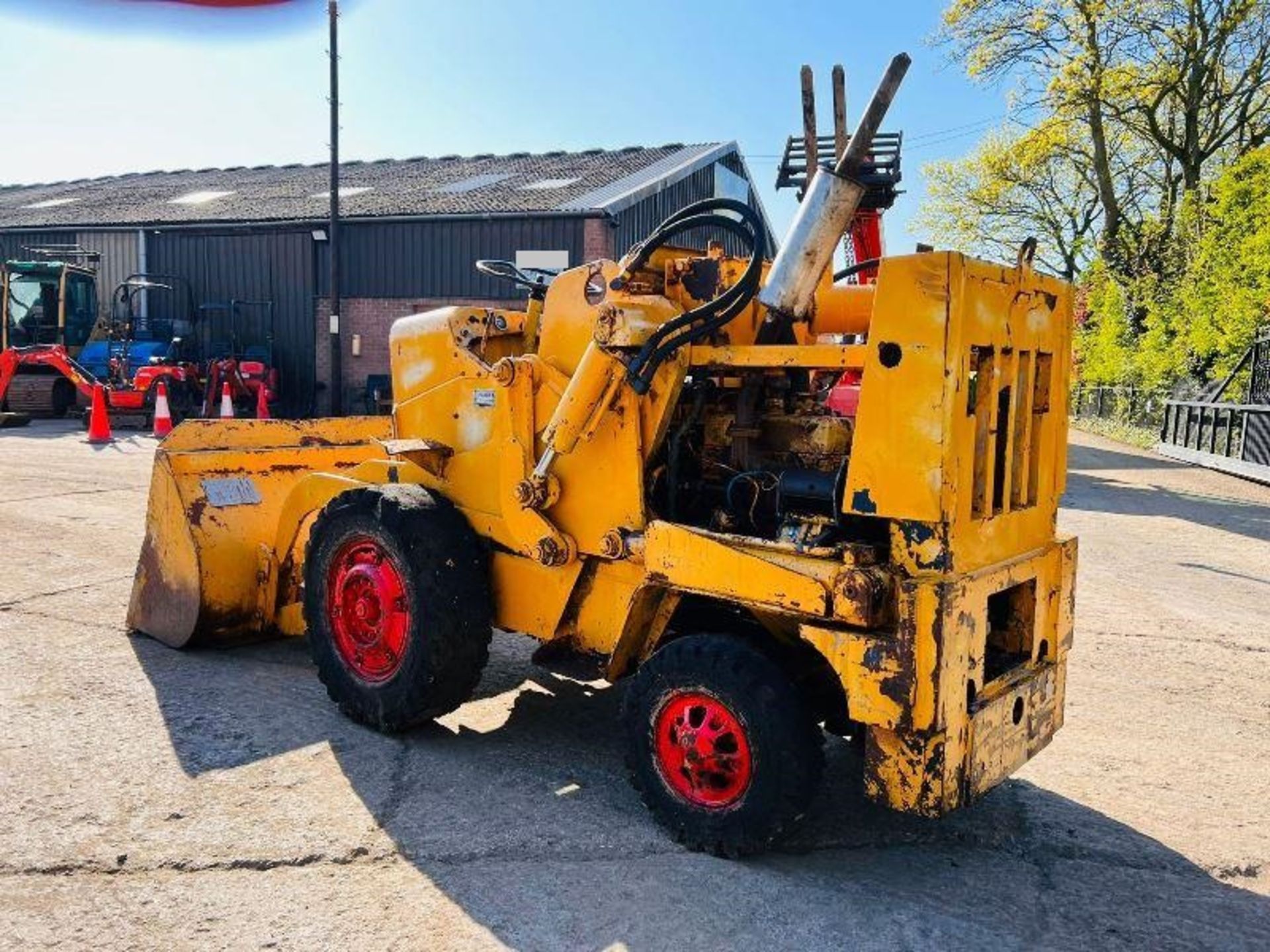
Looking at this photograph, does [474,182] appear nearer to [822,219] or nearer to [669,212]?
[669,212]

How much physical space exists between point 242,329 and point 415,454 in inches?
813

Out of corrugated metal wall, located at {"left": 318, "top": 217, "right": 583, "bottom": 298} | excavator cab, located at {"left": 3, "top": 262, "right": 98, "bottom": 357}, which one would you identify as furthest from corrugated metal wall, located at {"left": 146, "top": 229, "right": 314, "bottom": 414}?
excavator cab, located at {"left": 3, "top": 262, "right": 98, "bottom": 357}

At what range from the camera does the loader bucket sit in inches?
214

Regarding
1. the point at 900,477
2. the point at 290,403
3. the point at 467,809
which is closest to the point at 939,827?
the point at 900,477

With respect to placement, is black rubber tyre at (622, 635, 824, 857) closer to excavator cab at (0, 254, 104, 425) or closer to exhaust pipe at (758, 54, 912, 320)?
exhaust pipe at (758, 54, 912, 320)

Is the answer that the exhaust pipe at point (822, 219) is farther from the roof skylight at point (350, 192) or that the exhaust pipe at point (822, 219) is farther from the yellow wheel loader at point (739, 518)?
the roof skylight at point (350, 192)

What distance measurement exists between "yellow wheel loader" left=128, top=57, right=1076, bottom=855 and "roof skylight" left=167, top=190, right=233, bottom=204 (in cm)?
2344

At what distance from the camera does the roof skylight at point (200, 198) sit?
85.0 ft

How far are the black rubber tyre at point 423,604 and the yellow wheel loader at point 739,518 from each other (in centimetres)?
1

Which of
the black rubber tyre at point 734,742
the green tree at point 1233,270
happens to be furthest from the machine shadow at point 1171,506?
the black rubber tyre at point 734,742

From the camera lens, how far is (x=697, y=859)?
3518mm

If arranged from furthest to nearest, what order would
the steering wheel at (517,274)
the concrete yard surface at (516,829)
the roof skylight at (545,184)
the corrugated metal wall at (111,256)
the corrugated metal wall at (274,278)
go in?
the corrugated metal wall at (111,256) → the corrugated metal wall at (274,278) → the roof skylight at (545,184) → the steering wheel at (517,274) → the concrete yard surface at (516,829)

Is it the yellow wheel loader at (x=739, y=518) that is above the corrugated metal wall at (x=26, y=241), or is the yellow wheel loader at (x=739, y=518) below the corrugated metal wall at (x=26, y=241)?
below

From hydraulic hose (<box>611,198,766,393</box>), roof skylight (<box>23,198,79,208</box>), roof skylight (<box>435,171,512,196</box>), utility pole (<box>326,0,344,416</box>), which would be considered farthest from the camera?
roof skylight (<box>23,198,79,208</box>)
